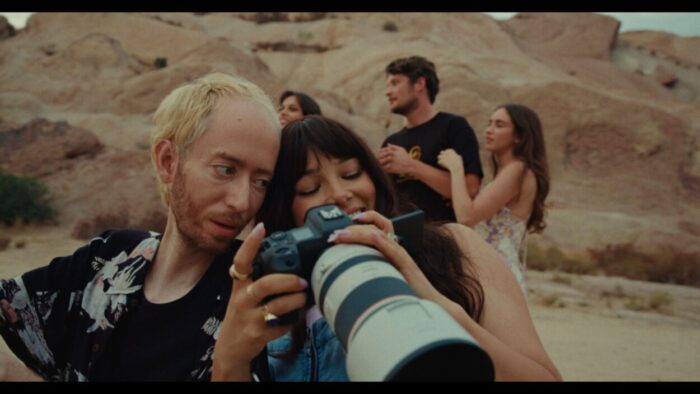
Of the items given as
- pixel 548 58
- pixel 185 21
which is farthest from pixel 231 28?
pixel 548 58

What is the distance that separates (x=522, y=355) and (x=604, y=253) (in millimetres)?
10947

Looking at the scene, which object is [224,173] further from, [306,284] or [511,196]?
[511,196]

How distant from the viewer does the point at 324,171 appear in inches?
65.4

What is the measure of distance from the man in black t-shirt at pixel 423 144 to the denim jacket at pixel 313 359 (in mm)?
1759

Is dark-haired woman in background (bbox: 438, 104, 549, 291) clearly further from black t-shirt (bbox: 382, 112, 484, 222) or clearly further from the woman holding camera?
the woman holding camera

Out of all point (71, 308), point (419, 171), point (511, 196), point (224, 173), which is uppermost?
point (224, 173)

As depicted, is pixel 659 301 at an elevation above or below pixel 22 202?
below

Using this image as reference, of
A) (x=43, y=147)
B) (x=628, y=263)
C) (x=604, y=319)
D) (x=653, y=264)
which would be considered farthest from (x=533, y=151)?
(x=43, y=147)

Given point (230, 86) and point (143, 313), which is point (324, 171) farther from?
point (143, 313)

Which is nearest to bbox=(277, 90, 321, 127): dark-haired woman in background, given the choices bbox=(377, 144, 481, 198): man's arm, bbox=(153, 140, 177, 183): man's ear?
bbox=(377, 144, 481, 198): man's arm

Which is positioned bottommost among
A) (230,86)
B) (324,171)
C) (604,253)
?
(604,253)

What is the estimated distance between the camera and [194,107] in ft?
4.93

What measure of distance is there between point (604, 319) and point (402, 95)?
524 centimetres

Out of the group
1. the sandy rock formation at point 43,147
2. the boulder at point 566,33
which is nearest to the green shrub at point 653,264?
the sandy rock formation at point 43,147
